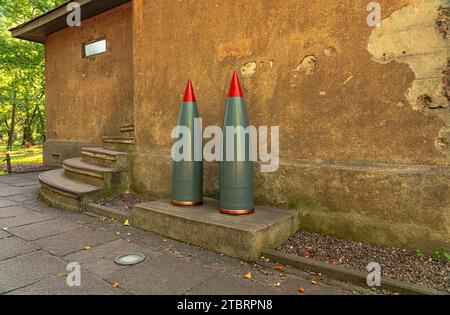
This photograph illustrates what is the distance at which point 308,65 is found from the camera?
355 centimetres

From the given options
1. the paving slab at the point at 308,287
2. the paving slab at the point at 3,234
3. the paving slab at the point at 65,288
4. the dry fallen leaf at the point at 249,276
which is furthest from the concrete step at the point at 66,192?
the paving slab at the point at 308,287

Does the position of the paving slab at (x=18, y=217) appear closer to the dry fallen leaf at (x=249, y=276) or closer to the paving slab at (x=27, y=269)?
the paving slab at (x=27, y=269)

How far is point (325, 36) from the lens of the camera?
341cm

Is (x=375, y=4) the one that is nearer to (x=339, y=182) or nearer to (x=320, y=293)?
(x=339, y=182)

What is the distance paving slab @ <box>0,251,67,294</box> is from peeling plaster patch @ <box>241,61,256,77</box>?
3.13 meters

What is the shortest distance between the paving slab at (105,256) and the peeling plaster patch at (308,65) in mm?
2733

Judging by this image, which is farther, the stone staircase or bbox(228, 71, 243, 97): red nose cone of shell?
the stone staircase

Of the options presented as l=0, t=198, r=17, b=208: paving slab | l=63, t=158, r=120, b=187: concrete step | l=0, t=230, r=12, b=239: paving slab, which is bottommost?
l=0, t=230, r=12, b=239: paving slab

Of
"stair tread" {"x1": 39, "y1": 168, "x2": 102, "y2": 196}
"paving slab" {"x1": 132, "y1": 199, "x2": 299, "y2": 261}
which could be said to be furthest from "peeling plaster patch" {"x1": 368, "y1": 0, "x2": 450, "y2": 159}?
"stair tread" {"x1": 39, "y1": 168, "x2": 102, "y2": 196}

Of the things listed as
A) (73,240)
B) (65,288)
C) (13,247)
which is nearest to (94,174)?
(73,240)

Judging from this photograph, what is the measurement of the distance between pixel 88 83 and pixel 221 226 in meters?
6.57

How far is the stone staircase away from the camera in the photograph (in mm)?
4941

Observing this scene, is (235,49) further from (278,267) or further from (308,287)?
(308,287)

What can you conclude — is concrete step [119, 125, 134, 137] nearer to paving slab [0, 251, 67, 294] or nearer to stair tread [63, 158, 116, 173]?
stair tread [63, 158, 116, 173]
